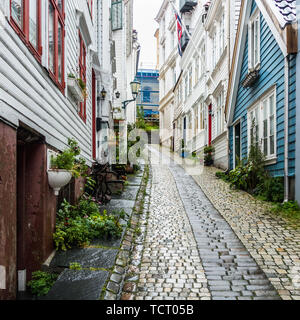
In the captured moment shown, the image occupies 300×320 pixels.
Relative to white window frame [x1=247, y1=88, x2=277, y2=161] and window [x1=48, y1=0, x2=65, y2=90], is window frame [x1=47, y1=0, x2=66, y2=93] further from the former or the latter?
white window frame [x1=247, y1=88, x2=277, y2=161]

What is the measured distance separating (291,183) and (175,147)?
22.0 meters

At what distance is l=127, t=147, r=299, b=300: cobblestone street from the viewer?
13.1ft

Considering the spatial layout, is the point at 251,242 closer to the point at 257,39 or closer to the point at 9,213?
the point at 9,213

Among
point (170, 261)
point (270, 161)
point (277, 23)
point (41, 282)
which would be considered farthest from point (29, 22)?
point (270, 161)

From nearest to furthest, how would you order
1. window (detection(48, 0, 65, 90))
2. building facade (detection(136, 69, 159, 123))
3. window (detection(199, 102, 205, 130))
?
window (detection(48, 0, 65, 90)) < window (detection(199, 102, 205, 130)) < building facade (detection(136, 69, 159, 123))

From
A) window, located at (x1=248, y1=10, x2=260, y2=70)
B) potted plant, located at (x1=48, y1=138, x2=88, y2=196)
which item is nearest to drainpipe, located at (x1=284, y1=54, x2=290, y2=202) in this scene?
window, located at (x1=248, y1=10, x2=260, y2=70)

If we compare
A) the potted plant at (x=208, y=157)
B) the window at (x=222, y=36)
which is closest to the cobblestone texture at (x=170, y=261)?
the potted plant at (x=208, y=157)

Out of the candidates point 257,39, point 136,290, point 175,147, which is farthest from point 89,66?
point 175,147

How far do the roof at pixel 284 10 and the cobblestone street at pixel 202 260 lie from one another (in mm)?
4335

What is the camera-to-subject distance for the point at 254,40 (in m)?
10.9

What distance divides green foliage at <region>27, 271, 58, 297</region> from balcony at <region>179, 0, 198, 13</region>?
969 inches

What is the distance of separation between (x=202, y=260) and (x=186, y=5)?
80.3ft

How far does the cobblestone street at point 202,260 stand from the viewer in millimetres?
3979

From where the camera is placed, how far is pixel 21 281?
430cm
